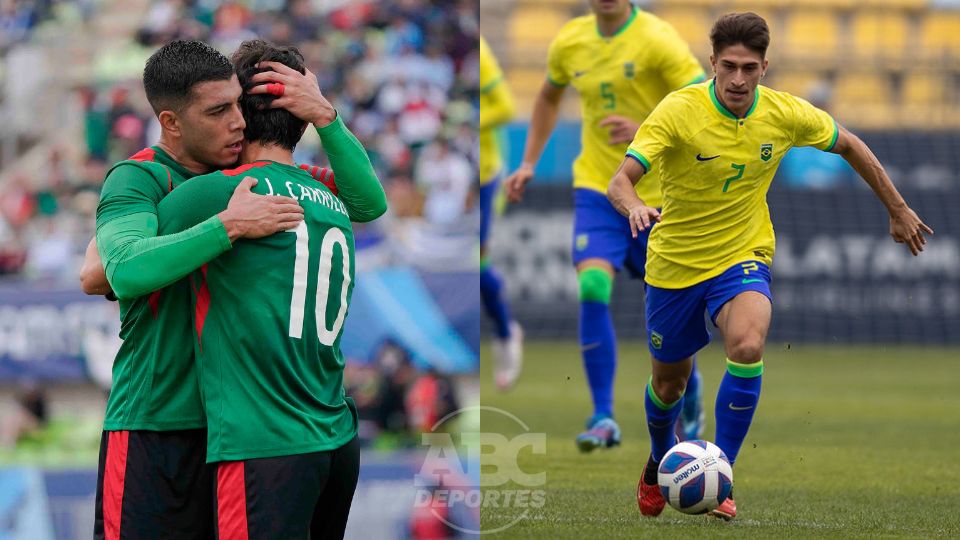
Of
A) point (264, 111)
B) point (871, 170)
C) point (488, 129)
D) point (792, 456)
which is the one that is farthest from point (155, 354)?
point (488, 129)

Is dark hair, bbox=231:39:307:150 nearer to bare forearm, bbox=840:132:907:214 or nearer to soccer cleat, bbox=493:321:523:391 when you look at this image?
bare forearm, bbox=840:132:907:214

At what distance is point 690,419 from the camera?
25.6ft

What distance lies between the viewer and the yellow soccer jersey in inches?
452

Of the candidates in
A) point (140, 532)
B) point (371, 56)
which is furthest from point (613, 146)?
point (371, 56)

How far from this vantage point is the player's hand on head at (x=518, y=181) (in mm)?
7969

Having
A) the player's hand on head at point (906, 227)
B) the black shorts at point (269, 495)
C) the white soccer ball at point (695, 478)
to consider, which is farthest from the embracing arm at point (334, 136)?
the player's hand on head at point (906, 227)

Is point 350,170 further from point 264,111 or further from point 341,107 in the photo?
point 341,107

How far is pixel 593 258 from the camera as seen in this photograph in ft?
25.3

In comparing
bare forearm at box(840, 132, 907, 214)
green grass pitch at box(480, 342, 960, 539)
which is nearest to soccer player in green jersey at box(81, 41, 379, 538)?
green grass pitch at box(480, 342, 960, 539)

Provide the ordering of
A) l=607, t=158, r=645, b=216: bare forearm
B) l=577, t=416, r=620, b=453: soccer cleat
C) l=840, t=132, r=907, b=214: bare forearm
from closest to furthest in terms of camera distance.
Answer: l=607, t=158, r=645, b=216: bare forearm < l=840, t=132, r=907, b=214: bare forearm < l=577, t=416, r=620, b=453: soccer cleat

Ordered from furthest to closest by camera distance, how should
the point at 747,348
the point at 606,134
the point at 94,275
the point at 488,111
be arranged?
the point at 488,111, the point at 606,134, the point at 747,348, the point at 94,275

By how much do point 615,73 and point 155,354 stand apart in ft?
14.3

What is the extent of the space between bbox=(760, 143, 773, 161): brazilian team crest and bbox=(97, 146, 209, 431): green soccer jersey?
277 cm

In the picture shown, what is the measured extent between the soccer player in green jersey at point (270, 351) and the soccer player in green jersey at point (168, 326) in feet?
0.47
